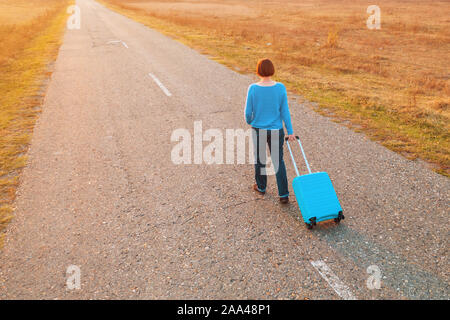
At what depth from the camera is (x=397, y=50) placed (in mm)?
18578

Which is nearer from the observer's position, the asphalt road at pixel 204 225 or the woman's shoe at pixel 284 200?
the asphalt road at pixel 204 225

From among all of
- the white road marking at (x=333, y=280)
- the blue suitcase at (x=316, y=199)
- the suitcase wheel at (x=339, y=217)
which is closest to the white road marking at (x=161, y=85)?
the blue suitcase at (x=316, y=199)

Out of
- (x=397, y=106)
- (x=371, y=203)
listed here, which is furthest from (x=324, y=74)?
(x=371, y=203)

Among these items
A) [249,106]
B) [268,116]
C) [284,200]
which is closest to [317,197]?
[284,200]

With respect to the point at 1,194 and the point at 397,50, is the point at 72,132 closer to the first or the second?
the point at 1,194

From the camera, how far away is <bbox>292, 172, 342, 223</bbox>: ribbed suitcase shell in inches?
147

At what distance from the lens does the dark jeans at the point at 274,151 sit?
13.5ft

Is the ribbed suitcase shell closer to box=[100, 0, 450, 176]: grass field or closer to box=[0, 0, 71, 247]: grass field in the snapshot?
box=[100, 0, 450, 176]: grass field

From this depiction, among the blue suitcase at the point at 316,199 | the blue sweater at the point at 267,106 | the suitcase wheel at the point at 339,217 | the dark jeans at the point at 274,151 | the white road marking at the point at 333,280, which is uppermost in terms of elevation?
the blue sweater at the point at 267,106

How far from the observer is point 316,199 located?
3.76 meters

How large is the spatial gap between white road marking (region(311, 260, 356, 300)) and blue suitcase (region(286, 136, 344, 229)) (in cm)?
59

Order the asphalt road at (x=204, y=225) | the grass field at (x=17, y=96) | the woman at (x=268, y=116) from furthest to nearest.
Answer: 1. the grass field at (x=17, y=96)
2. the woman at (x=268, y=116)
3. the asphalt road at (x=204, y=225)

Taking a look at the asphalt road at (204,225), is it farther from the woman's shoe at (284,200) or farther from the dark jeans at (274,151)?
the dark jeans at (274,151)

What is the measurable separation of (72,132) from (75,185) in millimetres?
2414
